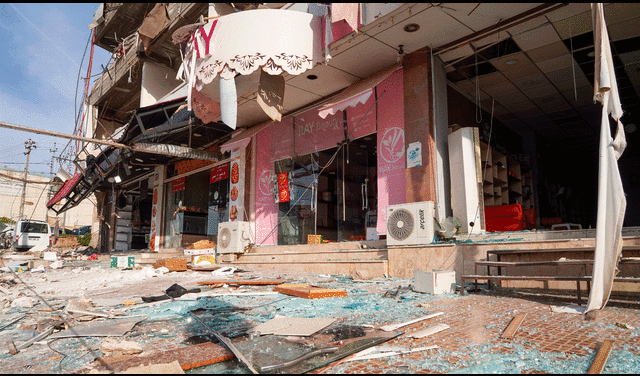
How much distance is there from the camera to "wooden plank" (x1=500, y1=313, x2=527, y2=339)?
9.74 ft

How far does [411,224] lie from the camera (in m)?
7.07

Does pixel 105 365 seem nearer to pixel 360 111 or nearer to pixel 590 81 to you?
pixel 360 111

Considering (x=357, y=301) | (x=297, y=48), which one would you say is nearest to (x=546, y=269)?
(x=357, y=301)

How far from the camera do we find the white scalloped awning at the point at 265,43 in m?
7.59

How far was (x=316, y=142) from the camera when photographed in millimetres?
10961

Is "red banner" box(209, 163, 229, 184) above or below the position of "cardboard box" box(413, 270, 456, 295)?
above

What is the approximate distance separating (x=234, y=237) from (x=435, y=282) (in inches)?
302

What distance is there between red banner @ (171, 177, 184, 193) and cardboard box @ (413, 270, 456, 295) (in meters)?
13.5

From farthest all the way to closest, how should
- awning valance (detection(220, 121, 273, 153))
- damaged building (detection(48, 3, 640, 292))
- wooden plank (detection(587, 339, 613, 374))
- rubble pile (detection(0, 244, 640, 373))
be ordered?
awning valance (detection(220, 121, 273, 153)) → damaged building (detection(48, 3, 640, 292)) → rubble pile (detection(0, 244, 640, 373)) → wooden plank (detection(587, 339, 613, 374))

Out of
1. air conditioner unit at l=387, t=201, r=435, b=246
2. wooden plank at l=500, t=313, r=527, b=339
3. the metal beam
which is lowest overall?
wooden plank at l=500, t=313, r=527, b=339

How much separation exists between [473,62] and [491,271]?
206 inches

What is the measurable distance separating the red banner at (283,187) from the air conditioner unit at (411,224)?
5.09 m

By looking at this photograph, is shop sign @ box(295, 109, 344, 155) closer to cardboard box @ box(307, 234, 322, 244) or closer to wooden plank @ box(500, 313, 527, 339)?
cardboard box @ box(307, 234, 322, 244)

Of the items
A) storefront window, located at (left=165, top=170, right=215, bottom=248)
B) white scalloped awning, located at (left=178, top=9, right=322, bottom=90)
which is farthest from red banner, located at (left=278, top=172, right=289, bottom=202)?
storefront window, located at (left=165, top=170, right=215, bottom=248)
